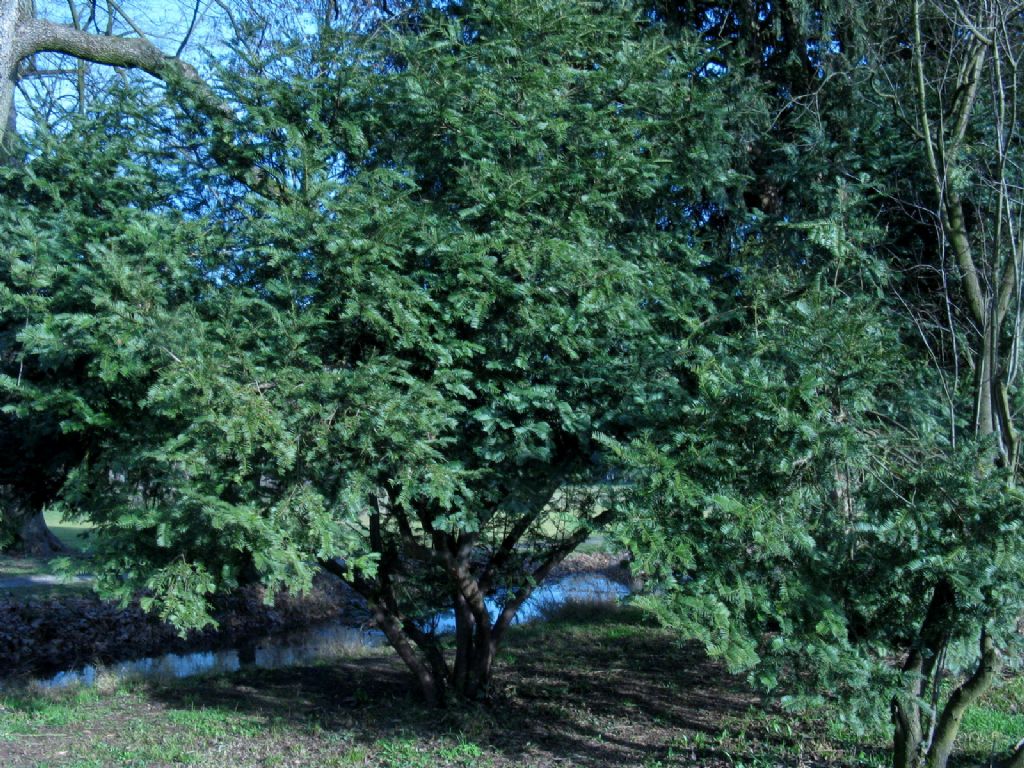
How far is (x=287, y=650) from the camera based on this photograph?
1372 centimetres

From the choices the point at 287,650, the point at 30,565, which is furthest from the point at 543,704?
the point at 30,565

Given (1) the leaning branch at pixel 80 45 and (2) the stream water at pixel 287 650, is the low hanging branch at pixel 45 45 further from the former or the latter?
(2) the stream water at pixel 287 650

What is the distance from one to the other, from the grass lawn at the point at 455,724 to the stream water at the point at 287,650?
0.92 metres

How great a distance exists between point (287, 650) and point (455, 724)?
22.0 feet

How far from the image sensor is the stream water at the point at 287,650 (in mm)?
11570

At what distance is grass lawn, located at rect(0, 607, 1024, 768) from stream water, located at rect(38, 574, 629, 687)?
92 centimetres

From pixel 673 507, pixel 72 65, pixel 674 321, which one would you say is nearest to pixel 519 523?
pixel 674 321

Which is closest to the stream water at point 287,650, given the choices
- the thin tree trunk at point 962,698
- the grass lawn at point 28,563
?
the grass lawn at point 28,563

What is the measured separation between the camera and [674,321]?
21.7 ft

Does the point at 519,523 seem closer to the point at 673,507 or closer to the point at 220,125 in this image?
the point at 673,507

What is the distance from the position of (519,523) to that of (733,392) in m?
3.16

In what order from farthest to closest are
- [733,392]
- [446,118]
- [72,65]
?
[72,65]
[446,118]
[733,392]

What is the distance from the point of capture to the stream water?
38.0 feet

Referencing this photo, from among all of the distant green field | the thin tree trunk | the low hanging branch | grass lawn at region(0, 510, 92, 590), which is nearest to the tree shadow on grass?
the thin tree trunk
